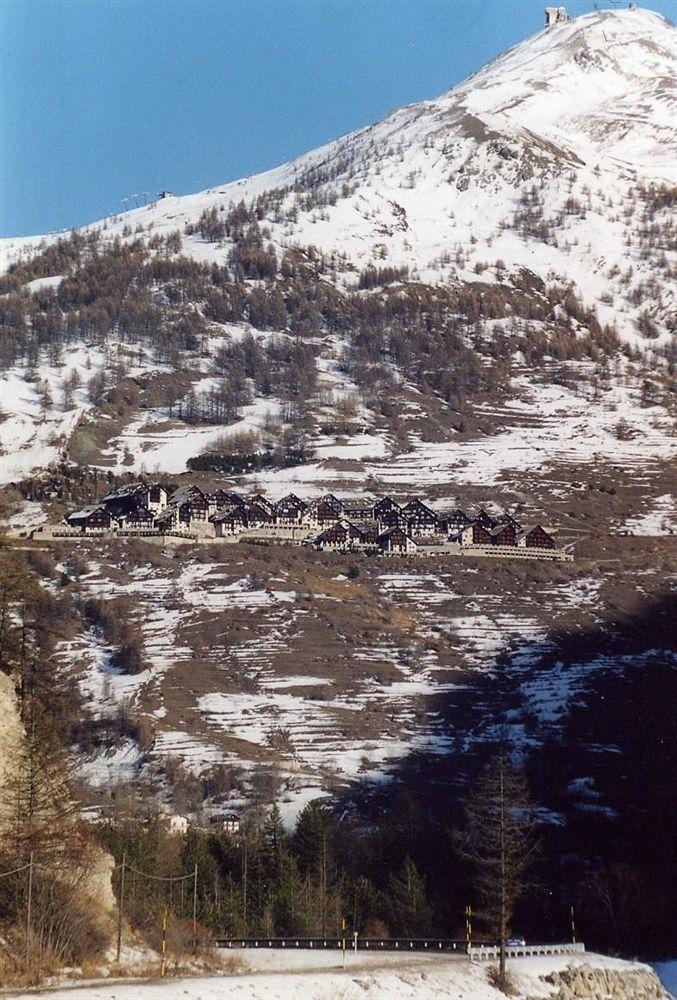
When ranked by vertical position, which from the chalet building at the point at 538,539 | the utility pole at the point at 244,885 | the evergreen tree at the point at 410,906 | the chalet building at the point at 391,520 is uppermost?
the chalet building at the point at 391,520

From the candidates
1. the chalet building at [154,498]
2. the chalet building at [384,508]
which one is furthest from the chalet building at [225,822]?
the chalet building at [384,508]

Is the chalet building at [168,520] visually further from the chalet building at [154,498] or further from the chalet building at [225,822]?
the chalet building at [225,822]

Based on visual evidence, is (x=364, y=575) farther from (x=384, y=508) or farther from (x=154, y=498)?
(x=154, y=498)

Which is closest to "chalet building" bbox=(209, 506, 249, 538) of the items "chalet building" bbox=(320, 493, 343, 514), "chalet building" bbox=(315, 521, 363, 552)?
"chalet building" bbox=(315, 521, 363, 552)

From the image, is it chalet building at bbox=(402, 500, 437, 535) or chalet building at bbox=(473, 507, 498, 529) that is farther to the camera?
chalet building at bbox=(473, 507, 498, 529)

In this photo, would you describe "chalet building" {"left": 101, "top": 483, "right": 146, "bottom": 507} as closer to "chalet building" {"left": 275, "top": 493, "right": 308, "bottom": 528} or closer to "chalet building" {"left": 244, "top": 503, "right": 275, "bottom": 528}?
"chalet building" {"left": 244, "top": 503, "right": 275, "bottom": 528}
